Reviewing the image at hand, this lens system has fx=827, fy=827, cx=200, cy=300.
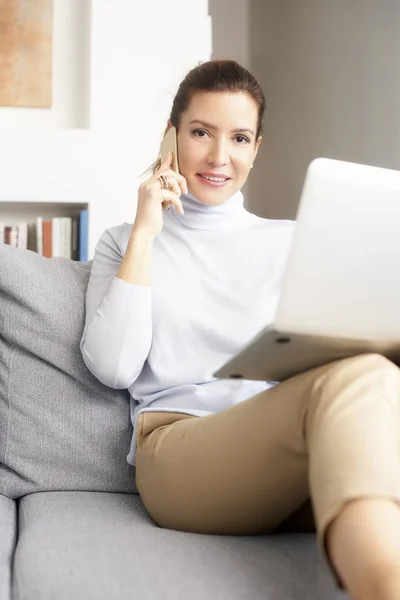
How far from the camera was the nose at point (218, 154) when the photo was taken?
1646 mm

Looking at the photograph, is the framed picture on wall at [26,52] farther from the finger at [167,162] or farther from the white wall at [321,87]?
the finger at [167,162]

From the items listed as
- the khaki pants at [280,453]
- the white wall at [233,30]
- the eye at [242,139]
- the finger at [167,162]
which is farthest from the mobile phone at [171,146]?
the white wall at [233,30]

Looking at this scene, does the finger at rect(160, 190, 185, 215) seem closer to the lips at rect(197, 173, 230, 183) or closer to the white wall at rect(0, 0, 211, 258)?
the lips at rect(197, 173, 230, 183)

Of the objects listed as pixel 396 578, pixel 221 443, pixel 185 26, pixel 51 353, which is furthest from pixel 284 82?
pixel 396 578

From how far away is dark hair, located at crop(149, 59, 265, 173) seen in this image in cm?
168

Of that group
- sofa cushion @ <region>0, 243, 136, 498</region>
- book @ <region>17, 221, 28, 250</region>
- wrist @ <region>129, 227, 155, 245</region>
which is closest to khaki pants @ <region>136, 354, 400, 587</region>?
sofa cushion @ <region>0, 243, 136, 498</region>

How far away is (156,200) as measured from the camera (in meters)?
1.56

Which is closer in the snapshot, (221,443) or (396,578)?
(396,578)

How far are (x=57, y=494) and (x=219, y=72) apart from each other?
35.0 inches

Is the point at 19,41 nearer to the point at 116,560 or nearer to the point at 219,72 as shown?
the point at 219,72

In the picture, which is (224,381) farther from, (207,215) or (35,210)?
(35,210)

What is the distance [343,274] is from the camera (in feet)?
3.21

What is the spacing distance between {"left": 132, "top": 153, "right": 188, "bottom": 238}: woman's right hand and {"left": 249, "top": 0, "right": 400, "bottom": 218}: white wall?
1.71 m

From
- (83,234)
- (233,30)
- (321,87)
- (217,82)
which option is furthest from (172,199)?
(233,30)
